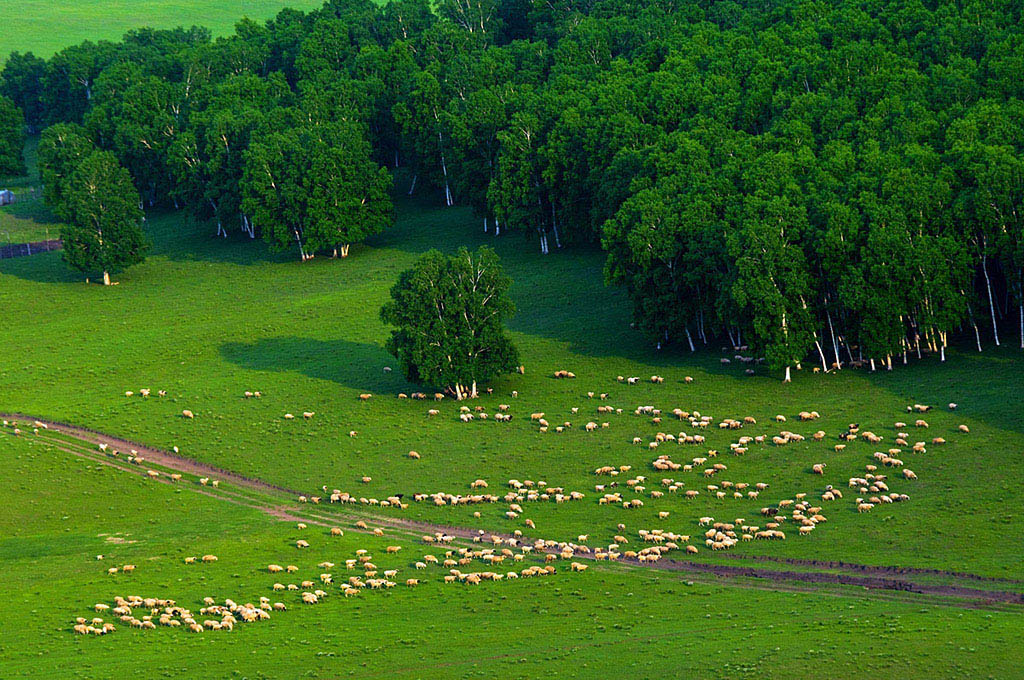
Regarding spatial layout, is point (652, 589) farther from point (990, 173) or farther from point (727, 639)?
point (990, 173)

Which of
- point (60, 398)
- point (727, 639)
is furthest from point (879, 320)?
point (60, 398)

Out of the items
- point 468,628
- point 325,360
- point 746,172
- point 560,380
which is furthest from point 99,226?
point 468,628

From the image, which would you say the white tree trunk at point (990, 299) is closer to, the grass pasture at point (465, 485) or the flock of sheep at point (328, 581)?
the grass pasture at point (465, 485)

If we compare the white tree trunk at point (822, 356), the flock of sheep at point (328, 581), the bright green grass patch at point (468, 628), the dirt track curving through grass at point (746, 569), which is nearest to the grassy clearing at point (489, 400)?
the dirt track curving through grass at point (746, 569)

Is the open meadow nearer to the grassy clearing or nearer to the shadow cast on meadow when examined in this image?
the grassy clearing

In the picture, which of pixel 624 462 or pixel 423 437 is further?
pixel 423 437

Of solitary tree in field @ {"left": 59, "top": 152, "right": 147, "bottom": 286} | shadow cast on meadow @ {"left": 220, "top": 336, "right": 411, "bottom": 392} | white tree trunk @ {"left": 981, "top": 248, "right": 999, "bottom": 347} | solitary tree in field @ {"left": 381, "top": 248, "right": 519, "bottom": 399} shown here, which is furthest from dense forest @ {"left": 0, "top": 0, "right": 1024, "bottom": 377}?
shadow cast on meadow @ {"left": 220, "top": 336, "right": 411, "bottom": 392}
